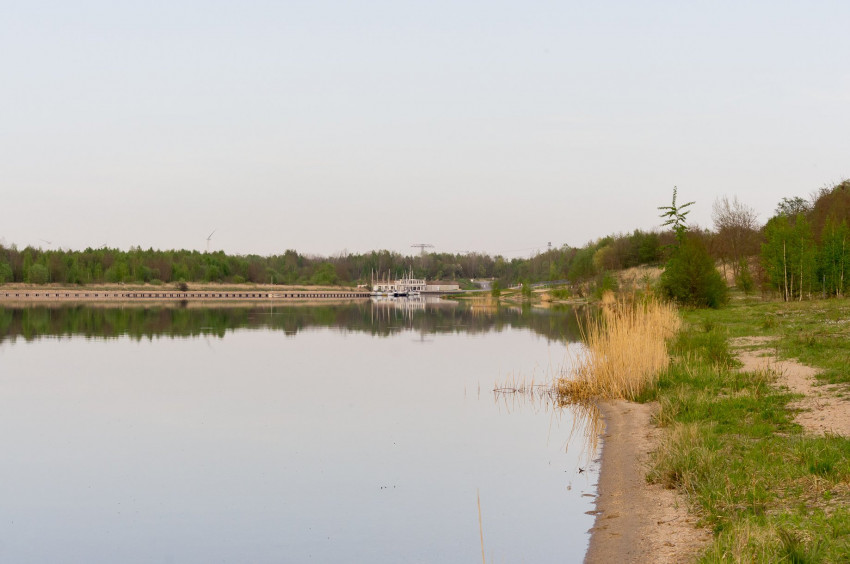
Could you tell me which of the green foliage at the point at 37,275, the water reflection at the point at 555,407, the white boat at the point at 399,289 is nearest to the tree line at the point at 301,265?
the green foliage at the point at 37,275

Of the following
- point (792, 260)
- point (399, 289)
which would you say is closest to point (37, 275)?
point (399, 289)

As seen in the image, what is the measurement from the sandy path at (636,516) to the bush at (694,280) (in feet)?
85.1

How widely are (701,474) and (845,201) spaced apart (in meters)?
41.7

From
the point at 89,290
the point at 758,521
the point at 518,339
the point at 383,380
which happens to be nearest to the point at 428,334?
the point at 518,339

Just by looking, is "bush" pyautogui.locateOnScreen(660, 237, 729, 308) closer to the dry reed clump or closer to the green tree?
the green tree

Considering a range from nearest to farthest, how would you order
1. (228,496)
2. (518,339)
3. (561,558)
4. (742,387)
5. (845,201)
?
(561,558) → (228,496) → (742,387) → (518,339) → (845,201)

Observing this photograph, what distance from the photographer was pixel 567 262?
121 meters

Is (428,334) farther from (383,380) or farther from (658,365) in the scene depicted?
(658,365)

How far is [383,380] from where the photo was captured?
21.4 meters

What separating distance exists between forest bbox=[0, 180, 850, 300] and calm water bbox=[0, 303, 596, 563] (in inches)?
703

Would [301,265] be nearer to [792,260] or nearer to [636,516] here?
[792,260]

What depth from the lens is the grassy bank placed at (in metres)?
5.82

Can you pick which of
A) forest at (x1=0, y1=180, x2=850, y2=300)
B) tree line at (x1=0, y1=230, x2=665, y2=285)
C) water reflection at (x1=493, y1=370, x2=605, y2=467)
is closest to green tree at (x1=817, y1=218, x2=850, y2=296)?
forest at (x1=0, y1=180, x2=850, y2=300)

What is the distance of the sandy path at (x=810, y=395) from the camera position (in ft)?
32.9
